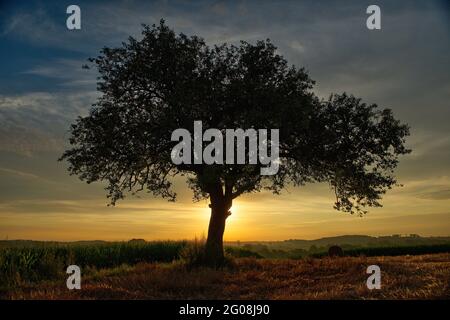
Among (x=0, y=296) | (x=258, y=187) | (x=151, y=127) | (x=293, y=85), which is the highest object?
(x=293, y=85)

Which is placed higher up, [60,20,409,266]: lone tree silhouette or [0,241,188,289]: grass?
[60,20,409,266]: lone tree silhouette

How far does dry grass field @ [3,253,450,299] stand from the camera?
57.8ft

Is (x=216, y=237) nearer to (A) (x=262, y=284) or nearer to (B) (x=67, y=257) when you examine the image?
(A) (x=262, y=284)

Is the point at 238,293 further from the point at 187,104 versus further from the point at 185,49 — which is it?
the point at 185,49

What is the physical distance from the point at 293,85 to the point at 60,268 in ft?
55.5

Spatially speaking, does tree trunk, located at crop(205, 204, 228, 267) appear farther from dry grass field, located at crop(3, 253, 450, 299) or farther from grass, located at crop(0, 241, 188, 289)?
grass, located at crop(0, 241, 188, 289)

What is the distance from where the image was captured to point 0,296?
19812 millimetres

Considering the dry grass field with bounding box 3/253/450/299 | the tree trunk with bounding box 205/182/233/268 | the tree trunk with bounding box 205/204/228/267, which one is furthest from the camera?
the tree trunk with bounding box 205/182/233/268

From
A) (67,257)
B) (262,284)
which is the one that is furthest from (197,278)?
(67,257)

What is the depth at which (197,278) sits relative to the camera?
2320cm

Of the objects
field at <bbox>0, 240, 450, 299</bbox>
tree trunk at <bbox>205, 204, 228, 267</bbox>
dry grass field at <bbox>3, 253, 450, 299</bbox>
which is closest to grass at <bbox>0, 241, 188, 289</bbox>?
field at <bbox>0, 240, 450, 299</bbox>

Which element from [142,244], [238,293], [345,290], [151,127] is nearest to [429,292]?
[345,290]

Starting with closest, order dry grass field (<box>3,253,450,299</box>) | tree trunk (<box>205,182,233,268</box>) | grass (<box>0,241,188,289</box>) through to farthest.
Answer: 1. dry grass field (<box>3,253,450,299</box>)
2. grass (<box>0,241,188,289</box>)
3. tree trunk (<box>205,182,233,268</box>)
